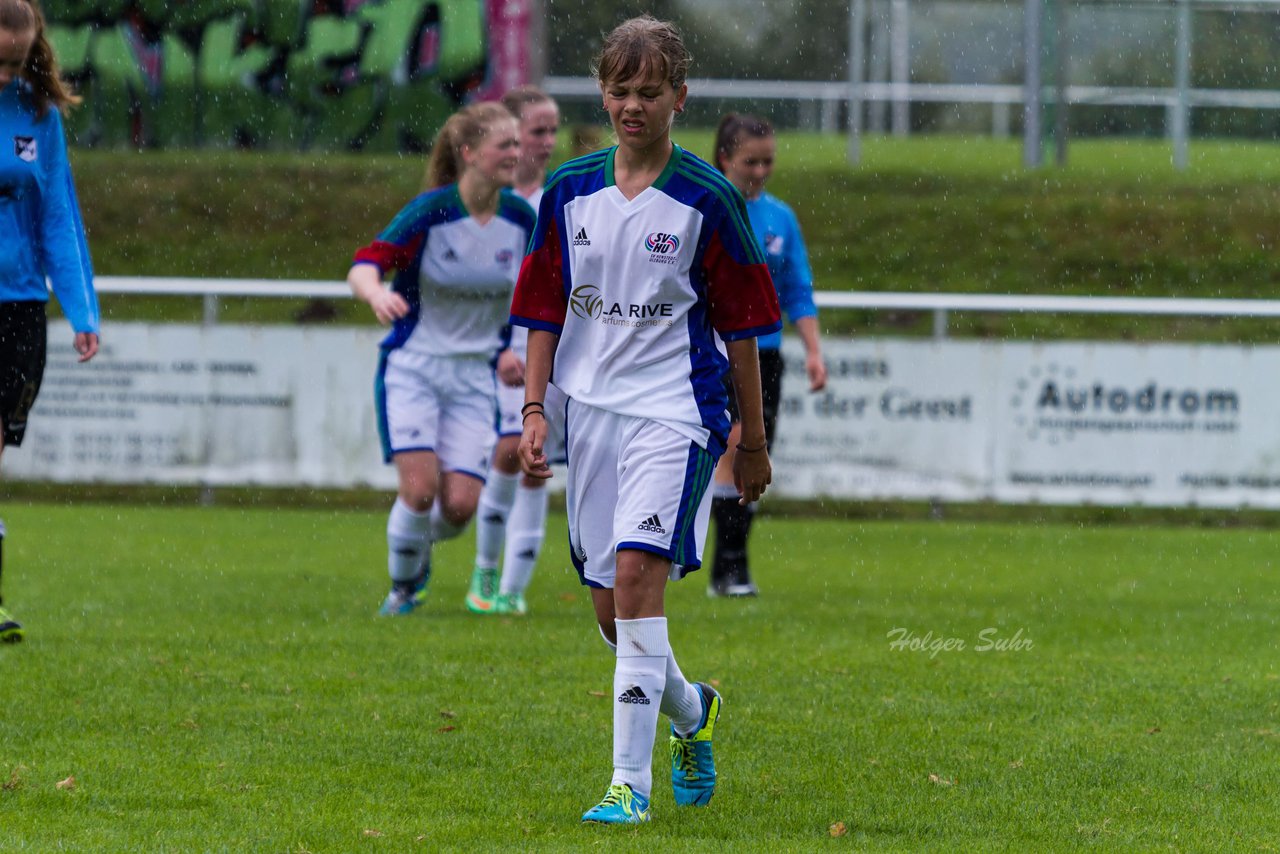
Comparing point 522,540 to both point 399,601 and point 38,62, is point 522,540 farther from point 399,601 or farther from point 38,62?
point 38,62

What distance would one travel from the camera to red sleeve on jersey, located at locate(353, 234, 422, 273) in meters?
7.55

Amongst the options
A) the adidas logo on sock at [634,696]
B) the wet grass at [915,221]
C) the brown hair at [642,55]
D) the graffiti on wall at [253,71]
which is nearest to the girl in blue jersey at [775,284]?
the brown hair at [642,55]

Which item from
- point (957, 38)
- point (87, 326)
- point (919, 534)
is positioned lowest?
point (919, 534)

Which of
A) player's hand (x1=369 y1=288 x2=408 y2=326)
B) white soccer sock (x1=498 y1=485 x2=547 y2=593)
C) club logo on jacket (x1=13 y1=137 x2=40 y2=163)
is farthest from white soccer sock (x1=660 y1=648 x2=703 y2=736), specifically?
white soccer sock (x1=498 y1=485 x2=547 y2=593)

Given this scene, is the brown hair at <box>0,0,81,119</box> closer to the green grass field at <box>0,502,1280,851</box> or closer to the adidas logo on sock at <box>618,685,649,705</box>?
the green grass field at <box>0,502,1280,851</box>

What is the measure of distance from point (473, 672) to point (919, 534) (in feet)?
21.2

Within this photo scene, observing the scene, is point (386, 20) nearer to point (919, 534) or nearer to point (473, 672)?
point (919, 534)

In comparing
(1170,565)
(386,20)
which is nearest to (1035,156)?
(386,20)

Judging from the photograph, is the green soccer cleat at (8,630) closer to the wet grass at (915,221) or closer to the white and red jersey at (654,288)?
the white and red jersey at (654,288)

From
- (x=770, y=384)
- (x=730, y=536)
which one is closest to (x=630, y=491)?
(x=770, y=384)

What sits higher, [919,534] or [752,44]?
[752,44]

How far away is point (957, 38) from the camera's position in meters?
27.6

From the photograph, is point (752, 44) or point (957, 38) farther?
point (752, 44)

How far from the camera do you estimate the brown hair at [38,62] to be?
6605mm
